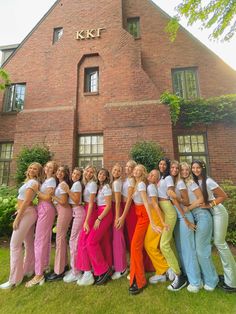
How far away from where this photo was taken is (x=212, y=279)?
3000mm

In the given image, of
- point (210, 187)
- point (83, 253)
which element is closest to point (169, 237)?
point (210, 187)

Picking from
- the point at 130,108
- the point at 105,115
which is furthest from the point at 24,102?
the point at 130,108

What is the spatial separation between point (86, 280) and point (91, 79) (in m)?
9.11

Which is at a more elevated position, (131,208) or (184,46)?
(184,46)

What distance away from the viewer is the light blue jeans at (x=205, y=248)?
301 centimetres

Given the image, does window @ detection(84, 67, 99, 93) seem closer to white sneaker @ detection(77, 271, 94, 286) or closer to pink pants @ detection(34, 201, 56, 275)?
pink pants @ detection(34, 201, 56, 275)

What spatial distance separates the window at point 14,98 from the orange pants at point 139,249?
34.0 feet

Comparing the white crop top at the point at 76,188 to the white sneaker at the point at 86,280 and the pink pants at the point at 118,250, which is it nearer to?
the pink pants at the point at 118,250

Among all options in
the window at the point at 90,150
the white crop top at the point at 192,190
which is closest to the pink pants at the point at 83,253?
the white crop top at the point at 192,190

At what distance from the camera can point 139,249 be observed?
314cm

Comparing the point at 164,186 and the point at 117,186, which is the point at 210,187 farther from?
the point at 117,186

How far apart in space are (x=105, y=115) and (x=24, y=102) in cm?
471

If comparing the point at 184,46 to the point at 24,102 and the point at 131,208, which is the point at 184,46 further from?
the point at 131,208

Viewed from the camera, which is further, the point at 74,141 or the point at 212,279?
the point at 74,141
